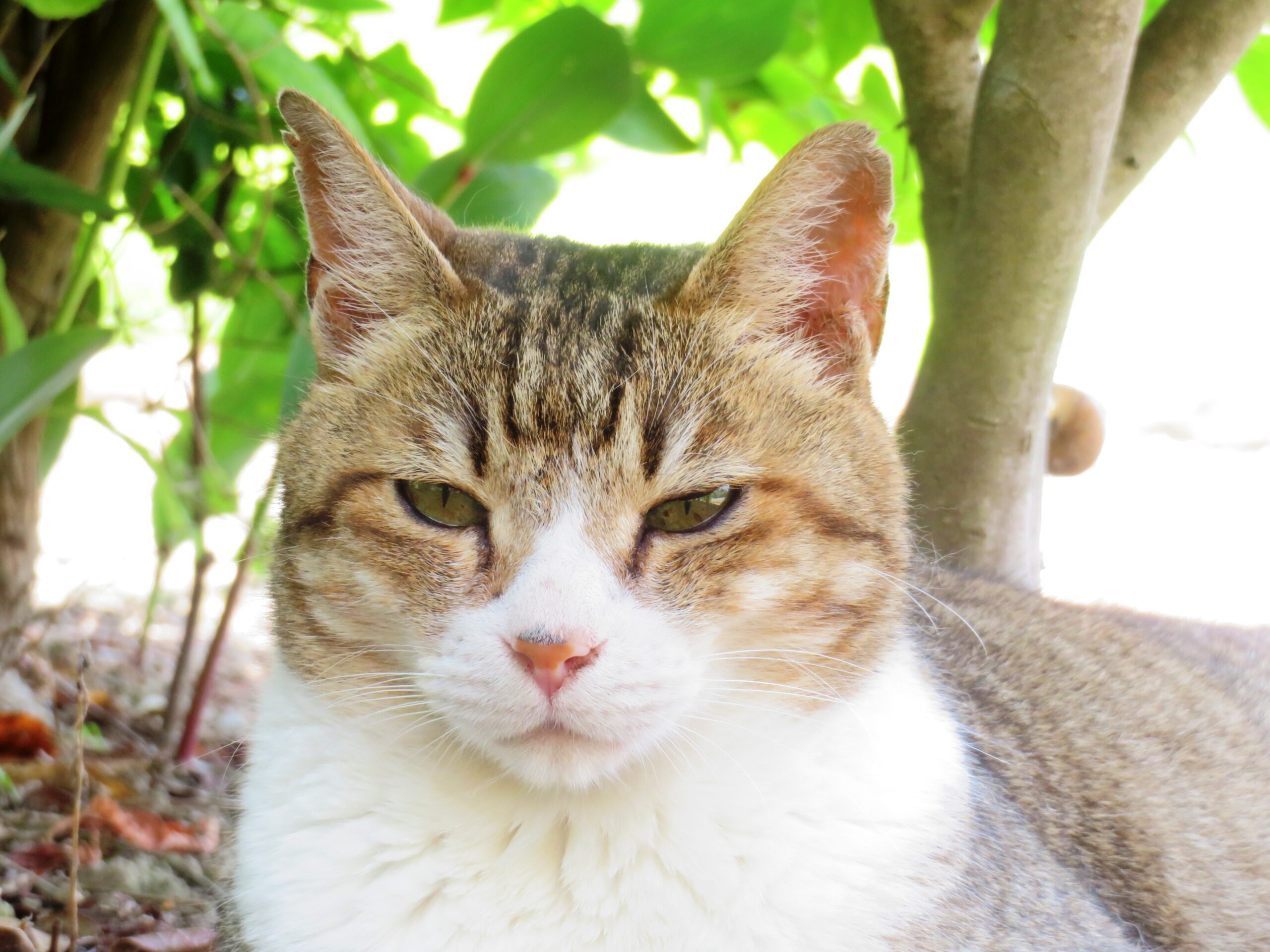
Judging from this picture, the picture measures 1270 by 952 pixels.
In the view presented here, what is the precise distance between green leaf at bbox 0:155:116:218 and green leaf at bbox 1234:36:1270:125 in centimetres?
309

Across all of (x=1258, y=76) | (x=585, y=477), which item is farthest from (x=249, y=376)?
(x=1258, y=76)

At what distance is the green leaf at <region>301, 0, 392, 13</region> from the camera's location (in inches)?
119

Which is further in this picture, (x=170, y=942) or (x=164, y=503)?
(x=164, y=503)

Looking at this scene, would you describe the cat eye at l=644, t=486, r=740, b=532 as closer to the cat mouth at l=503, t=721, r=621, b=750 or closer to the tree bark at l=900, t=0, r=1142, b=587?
the cat mouth at l=503, t=721, r=621, b=750

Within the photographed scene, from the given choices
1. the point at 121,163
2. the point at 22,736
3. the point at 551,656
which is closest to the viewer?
the point at 551,656

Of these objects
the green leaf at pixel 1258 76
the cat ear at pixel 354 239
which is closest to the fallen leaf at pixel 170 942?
the cat ear at pixel 354 239

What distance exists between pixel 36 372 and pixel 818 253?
174cm

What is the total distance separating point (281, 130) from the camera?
2914 millimetres

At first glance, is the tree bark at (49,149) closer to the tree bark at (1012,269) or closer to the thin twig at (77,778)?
the thin twig at (77,778)

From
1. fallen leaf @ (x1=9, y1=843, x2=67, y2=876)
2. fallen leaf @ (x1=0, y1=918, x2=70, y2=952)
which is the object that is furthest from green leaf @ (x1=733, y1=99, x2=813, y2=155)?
fallen leaf @ (x1=0, y1=918, x2=70, y2=952)

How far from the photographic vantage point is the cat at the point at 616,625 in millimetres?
1780

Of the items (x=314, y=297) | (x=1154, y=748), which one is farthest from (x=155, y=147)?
(x=1154, y=748)

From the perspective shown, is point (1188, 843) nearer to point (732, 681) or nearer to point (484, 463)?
point (732, 681)

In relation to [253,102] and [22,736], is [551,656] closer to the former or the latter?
[22,736]
